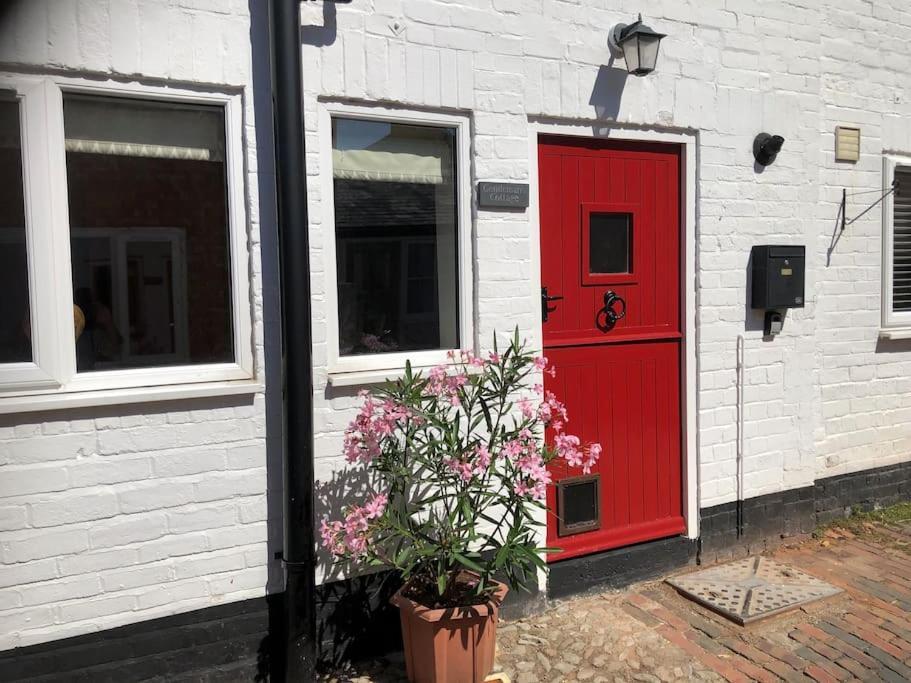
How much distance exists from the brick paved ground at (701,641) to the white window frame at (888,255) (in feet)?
5.57

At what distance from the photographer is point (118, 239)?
296cm

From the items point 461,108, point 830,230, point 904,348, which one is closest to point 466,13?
point 461,108

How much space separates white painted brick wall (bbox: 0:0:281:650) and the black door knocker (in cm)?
176

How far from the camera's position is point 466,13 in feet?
11.4

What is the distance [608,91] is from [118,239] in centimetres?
240

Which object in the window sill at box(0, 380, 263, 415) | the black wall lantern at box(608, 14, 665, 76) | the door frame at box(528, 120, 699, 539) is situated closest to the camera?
the window sill at box(0, 380, 263, 415)

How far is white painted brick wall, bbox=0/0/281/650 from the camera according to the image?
277 centimetres

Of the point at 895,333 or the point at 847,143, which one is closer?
the point at 847,143

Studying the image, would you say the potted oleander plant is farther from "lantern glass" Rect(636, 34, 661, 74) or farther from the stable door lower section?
"lantern glass" Rect(636, 34, 661, 74)

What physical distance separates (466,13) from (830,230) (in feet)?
8.93

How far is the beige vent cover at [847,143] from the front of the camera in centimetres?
478

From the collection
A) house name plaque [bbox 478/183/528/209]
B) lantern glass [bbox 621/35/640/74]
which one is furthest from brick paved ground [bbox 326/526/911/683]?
lantern glass [bbox 621/35/640/74]

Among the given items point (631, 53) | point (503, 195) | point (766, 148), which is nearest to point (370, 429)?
point (503, 195)

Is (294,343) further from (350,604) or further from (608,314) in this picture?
(608,314)
